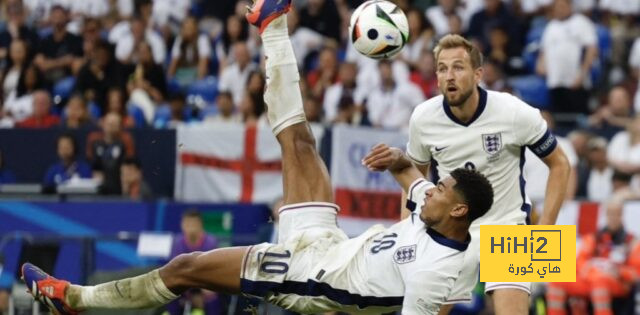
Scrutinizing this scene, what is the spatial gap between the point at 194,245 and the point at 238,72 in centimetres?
502

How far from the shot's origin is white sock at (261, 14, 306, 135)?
10.9m

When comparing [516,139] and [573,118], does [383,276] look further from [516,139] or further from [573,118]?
[573,118]

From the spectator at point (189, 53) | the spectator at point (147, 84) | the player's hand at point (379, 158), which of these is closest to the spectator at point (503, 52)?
the spectator at point (189, 53)

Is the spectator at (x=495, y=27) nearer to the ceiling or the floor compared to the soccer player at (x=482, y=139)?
nearer to the ceiling

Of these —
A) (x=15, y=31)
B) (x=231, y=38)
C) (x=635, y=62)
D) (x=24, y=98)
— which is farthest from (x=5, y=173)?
(x=635, y=62)

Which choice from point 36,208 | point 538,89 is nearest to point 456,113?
point 36,208

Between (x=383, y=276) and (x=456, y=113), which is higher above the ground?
(x=456, y=113)

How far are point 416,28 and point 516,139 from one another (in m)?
9.15

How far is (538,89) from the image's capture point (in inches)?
779

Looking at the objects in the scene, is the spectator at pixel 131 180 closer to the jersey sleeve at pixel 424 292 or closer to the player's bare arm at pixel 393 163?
the player's bare arm at pixel 393 163

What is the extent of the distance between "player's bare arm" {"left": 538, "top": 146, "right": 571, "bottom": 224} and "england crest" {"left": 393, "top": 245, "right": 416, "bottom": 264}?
5.02 ft

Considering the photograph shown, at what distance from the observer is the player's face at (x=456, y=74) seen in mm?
10945

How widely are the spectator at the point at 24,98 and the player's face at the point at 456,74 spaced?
9623 millimetres

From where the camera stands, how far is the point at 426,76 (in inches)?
761
